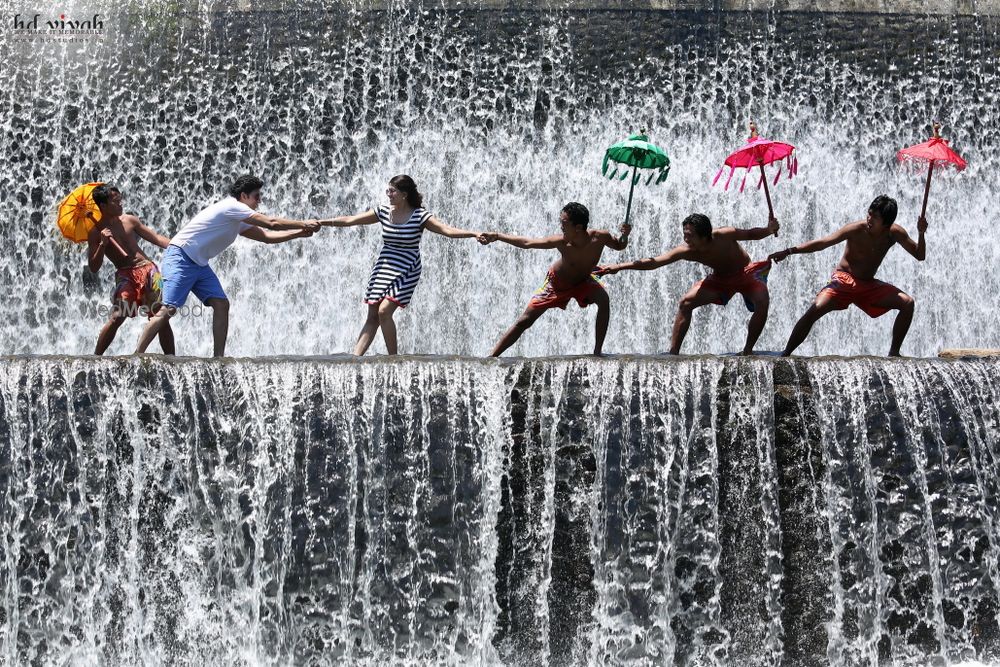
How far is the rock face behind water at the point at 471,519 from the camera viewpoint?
745 cm

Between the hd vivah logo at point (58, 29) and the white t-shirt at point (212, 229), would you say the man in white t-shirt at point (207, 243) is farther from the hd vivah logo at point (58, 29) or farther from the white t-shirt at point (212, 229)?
the hd vivah logo at point (58, 29)

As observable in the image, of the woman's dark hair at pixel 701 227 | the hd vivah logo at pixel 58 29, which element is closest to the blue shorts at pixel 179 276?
the woman's dark hair at pixel 701 227

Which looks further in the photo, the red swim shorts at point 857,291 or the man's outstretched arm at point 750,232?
the red swim shorts at point 857,291

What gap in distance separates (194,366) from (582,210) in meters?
2.40

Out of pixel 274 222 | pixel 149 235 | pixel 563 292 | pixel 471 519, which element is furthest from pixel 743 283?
pixel 149 235

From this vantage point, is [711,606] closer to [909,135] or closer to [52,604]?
[52,604]

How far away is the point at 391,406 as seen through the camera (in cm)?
760

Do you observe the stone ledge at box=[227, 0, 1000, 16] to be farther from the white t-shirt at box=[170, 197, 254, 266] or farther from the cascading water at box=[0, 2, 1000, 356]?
the white t-shirt at box=[170, 197, 254, 266]

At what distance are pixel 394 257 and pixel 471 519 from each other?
1796mm

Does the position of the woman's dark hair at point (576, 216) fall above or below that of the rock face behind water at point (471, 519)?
above

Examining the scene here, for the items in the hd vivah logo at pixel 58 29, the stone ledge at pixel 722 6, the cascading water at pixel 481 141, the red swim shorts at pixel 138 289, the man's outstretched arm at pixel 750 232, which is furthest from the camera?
the hd vivah logo at pixel 58 29

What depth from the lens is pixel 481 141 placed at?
40.9ft

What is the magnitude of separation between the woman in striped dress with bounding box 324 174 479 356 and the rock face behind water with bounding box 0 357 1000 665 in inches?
36.4

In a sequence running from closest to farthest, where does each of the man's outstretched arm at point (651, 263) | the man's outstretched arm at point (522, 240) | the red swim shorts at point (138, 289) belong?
the man's outstretched arm at point (522, 240) → the man's outstretched arm at point (651, 263) → the red swim shorts at point (138, 289)
